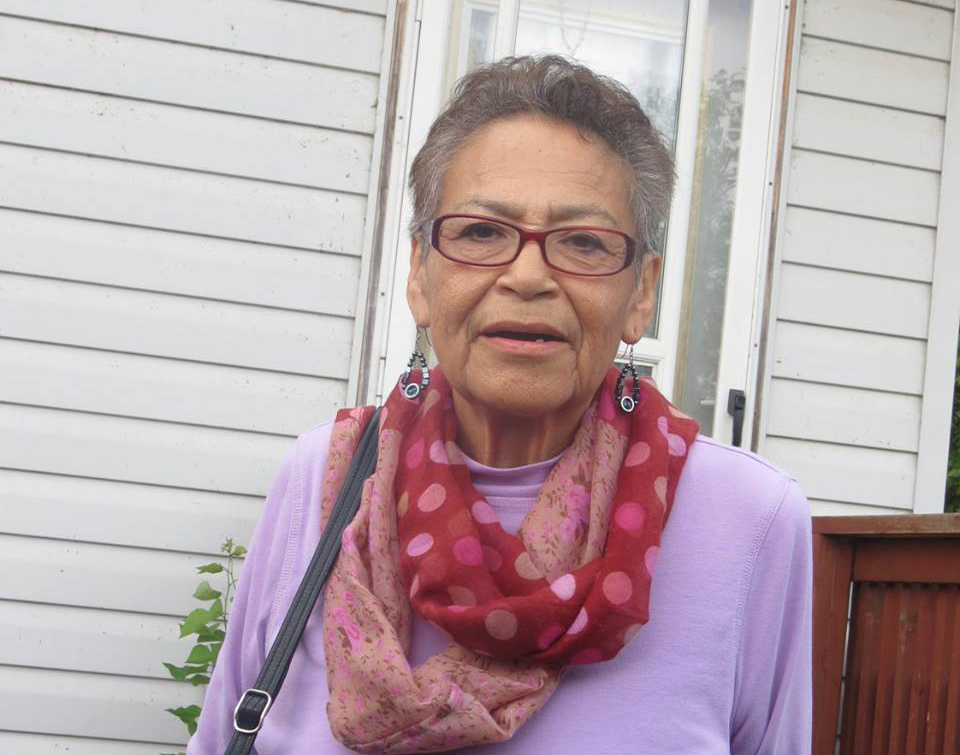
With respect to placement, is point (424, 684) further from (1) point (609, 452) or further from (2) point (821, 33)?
(2) point (821, 33)

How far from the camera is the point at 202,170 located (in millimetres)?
3801

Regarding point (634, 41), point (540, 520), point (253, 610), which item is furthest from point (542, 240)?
point (634, 41)

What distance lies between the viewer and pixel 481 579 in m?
1.72

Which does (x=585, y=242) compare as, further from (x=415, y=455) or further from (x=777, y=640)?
(x=777, y=640)

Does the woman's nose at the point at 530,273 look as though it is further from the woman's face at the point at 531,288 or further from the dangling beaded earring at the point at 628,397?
the dangling beaded earring at the point at 628,397

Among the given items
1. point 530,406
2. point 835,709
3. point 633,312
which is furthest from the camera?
point 835,709

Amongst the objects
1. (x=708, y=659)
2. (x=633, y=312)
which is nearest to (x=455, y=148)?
(x=633, y=312)

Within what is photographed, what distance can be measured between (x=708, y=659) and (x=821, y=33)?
2.87 meters

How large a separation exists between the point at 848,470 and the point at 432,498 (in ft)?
8.32

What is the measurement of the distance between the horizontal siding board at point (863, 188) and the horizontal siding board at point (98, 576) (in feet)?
7.23

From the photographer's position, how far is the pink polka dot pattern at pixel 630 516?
1747mm

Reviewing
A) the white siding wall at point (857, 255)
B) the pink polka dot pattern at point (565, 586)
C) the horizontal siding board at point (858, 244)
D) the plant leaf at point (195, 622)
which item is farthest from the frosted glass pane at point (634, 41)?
the pink polka dot pattern at point (565, 586)

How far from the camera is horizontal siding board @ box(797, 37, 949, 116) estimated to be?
4.09 meters

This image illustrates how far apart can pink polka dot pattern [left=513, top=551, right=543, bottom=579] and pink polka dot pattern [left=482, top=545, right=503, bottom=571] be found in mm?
23
